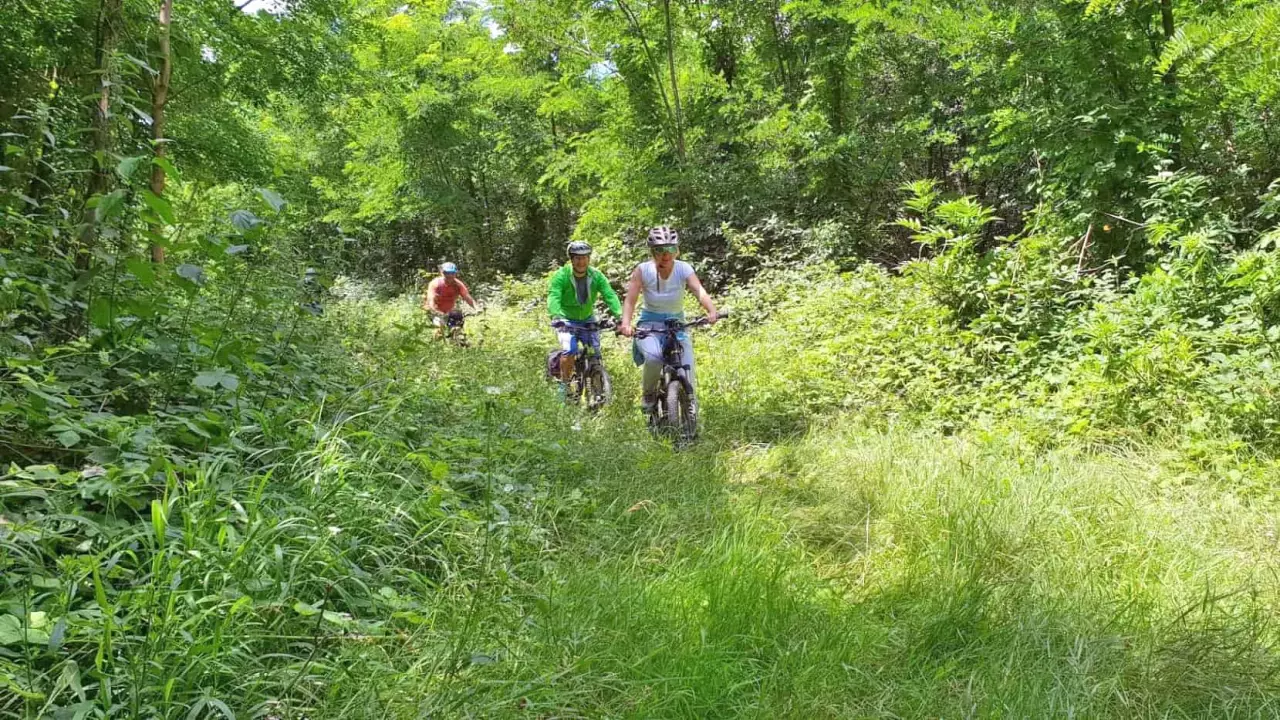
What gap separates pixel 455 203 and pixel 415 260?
24.0 ft

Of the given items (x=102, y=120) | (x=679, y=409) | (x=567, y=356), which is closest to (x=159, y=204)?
(x=102, y=120)

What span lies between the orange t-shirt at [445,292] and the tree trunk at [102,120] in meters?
5.39

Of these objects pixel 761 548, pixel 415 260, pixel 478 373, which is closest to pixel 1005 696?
pixel 761 548

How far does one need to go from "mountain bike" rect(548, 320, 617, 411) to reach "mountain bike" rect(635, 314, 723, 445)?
Result: 111 cm

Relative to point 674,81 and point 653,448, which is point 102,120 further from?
point 674,81

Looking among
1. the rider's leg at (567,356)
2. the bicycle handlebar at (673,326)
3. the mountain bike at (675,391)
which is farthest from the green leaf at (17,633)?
the rider's leg at (567,356)

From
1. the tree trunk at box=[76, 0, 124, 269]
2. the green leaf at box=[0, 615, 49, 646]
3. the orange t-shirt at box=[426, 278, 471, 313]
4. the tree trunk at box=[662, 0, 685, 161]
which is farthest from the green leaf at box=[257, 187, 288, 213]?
the tree trunk at box=[662, 0, 685, 161]

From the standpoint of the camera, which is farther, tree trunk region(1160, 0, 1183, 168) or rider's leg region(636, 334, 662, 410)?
tree trunk region(1160, 0, 1183, 168)

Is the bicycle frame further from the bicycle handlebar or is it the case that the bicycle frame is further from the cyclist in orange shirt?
the cyclist in orange shirt

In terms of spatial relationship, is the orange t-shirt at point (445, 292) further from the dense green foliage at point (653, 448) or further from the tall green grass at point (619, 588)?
the tall green grass at point (619, 588)

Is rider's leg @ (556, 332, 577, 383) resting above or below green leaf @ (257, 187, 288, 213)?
below

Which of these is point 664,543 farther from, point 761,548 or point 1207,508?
point 1207,508

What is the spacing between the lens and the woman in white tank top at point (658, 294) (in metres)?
5.64

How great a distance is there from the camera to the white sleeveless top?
5727mm
